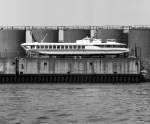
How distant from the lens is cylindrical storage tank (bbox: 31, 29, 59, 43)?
99.2 metres

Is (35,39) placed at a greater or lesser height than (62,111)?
greater

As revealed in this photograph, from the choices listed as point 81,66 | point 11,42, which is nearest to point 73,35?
point 11,42

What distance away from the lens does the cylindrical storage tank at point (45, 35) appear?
99188 millimetres

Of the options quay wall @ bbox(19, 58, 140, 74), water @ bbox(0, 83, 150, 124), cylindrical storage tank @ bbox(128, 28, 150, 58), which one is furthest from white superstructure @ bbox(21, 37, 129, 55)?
water @ bbox(0, 83, 150, 124)

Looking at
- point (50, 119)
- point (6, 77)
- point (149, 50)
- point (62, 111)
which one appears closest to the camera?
point (50, 119)

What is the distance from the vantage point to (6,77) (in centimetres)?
8381

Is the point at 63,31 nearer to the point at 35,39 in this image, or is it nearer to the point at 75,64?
the point at 35,39

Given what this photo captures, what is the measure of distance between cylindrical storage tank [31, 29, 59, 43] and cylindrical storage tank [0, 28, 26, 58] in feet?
7.06

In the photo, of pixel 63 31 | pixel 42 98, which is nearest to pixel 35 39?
pixel 63 31

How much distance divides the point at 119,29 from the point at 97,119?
64.4 metres

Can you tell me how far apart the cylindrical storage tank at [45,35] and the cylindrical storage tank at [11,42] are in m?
2.15

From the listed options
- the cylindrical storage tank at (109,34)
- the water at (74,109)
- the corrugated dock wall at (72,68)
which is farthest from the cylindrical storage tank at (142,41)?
the water at (74,109)

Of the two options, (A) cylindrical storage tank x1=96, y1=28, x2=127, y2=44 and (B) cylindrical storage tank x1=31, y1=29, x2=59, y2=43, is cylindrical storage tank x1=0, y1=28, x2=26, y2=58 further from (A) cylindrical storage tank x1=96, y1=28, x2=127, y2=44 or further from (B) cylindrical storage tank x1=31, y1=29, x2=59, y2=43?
(A) cylindrical storage tank x1=96, y1=28, x2=127, y2=44

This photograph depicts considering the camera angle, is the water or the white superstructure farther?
the white superstructure
